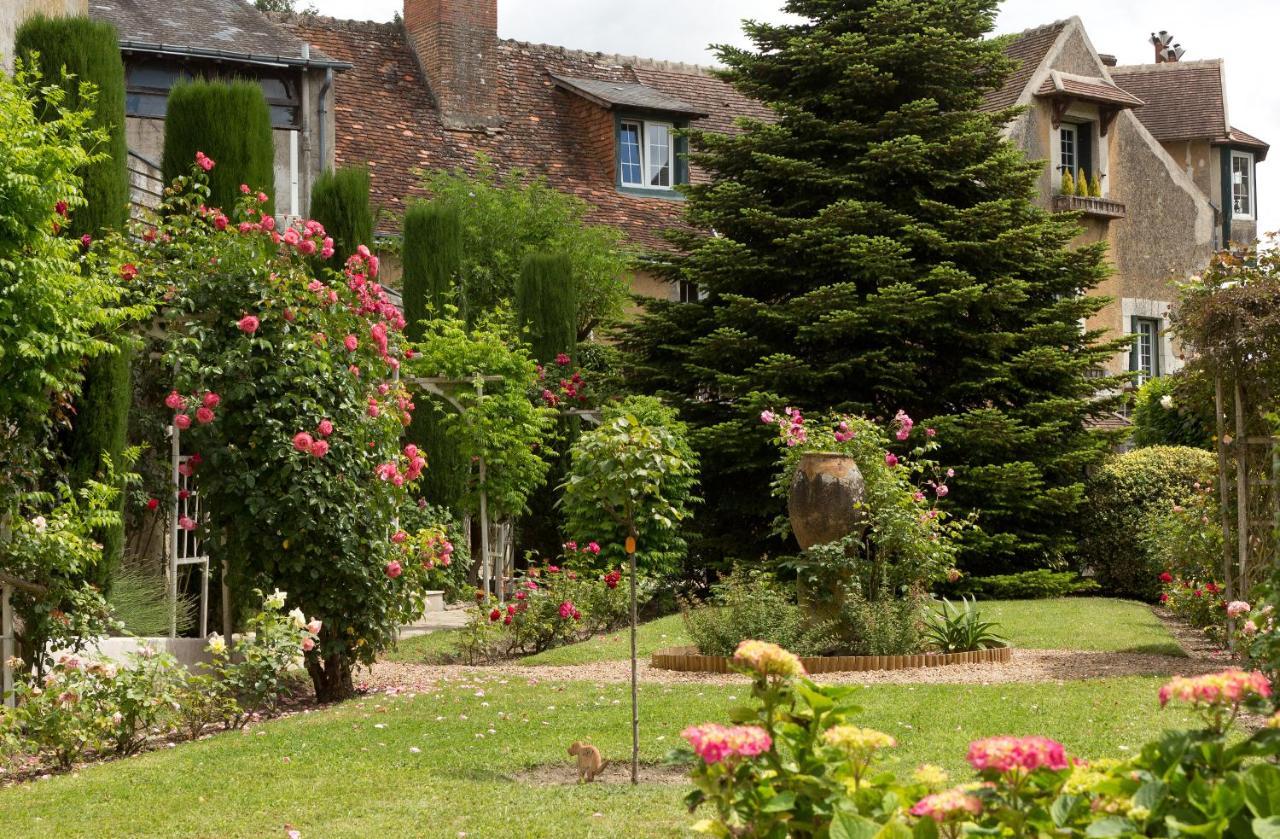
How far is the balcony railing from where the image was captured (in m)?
25.1

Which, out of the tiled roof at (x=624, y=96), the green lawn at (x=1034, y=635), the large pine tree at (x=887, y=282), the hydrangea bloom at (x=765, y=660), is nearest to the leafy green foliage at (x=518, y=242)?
the tiled roof at (x=624, y=96)

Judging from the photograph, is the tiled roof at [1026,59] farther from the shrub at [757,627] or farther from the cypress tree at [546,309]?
the shrub at [757,627]

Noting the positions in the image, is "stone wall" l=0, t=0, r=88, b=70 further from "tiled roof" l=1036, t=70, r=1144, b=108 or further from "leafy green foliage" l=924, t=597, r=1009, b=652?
"tiled roof" l=1036, t=70, r=1144, b=108

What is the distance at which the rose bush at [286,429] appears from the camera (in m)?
9.60

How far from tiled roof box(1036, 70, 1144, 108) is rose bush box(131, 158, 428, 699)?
17.6 metres

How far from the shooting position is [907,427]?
1365 cm

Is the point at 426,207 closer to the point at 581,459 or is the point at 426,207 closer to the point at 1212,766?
the point at 581,459

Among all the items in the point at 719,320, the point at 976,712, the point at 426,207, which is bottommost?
the point at 976,712

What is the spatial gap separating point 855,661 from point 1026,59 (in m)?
17.7

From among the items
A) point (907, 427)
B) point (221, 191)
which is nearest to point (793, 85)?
point (907, 427)

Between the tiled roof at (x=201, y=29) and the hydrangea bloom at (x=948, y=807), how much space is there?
17.9 meters

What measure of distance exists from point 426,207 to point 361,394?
335 inches

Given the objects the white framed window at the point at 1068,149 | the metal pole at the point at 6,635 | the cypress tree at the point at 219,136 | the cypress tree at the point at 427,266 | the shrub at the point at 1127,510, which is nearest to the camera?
the metal pole at the point at 6,635

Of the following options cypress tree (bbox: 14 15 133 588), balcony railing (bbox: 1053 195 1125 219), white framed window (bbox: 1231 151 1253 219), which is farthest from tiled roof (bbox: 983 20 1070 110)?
cypress tree (bbox: 14 15 133 588)
